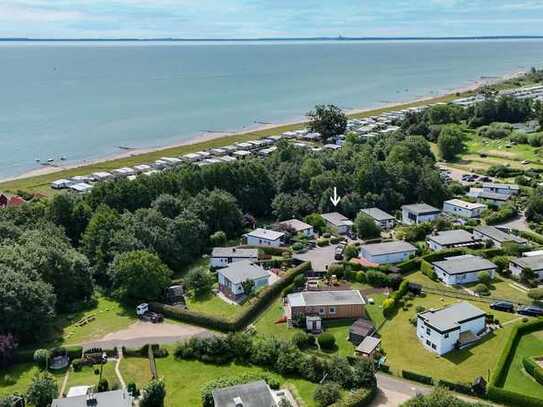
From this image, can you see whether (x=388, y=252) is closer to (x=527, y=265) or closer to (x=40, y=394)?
(x=527, y=265)

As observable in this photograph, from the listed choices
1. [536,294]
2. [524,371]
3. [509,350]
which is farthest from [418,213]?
[524,371]

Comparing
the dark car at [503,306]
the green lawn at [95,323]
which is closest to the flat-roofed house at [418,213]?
the dark car at [503,306]

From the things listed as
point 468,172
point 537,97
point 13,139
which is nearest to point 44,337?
point 468,172

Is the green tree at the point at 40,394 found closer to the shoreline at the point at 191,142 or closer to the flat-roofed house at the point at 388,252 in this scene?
the flat-roofed house at the point at 388,252

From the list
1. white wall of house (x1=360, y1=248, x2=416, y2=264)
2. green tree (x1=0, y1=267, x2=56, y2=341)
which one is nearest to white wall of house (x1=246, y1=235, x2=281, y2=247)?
white wall of house (x1=360, y1=248, x2=416, y2=264)

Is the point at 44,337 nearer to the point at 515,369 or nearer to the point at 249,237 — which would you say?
the point at 249,237

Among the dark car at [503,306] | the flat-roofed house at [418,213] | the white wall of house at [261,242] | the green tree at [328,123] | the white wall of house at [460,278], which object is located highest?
the green tree at [328,123]
